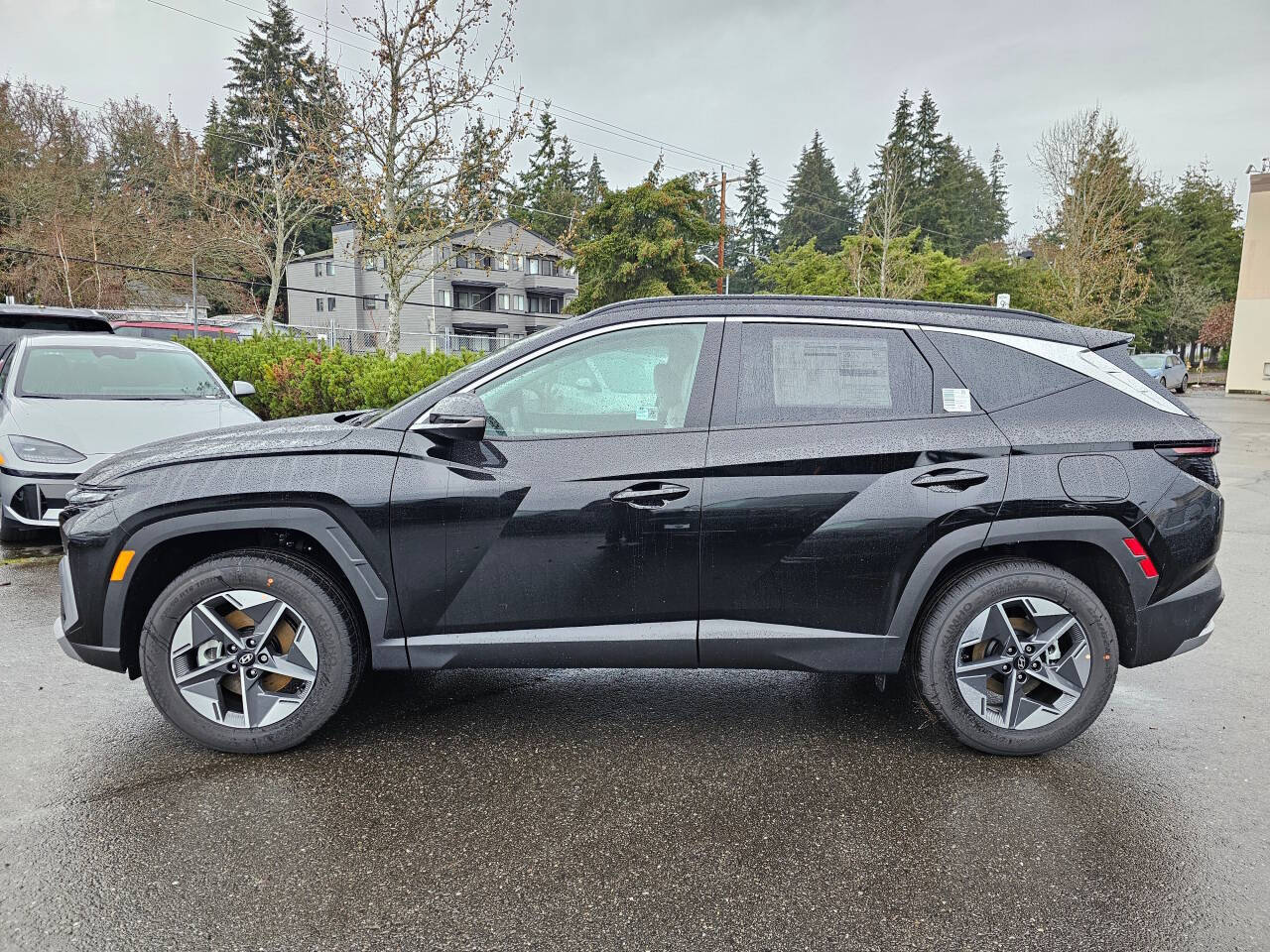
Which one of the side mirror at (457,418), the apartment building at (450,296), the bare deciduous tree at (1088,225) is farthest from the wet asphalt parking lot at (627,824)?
the apartment building at (450,296)

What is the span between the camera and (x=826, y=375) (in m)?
3.31

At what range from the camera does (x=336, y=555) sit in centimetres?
316

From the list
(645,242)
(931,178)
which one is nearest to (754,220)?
(931,178)

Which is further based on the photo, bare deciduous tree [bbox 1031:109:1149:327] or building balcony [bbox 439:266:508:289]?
building balcony [bbox 439:266:508:289]

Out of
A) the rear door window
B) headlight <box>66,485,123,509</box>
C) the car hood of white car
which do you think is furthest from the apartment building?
the rear door window

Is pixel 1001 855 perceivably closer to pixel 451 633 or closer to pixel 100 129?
pixel 451 633

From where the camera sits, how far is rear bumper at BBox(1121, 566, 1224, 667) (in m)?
3.26

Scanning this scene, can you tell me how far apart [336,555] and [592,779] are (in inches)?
50.7

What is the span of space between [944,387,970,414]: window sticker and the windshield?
6.59m

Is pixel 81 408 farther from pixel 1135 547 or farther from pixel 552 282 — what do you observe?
pixel 552 282

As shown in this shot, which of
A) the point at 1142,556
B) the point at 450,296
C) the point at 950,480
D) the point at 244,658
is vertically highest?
the point at 450,296

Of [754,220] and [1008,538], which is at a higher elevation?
[754,220]

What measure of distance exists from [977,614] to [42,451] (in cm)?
633

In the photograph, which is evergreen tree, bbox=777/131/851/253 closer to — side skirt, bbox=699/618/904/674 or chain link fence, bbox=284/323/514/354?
chain link fence, bbox=284/323/514/354
